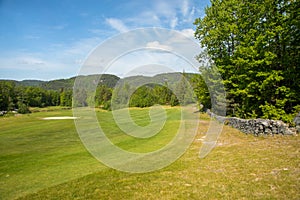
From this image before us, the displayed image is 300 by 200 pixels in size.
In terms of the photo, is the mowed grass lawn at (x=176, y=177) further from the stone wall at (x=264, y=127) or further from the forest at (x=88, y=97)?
the forest at (x=88, y=97)

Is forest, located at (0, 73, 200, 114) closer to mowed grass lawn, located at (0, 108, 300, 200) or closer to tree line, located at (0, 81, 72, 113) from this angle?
tree line, located at (0, 81, 72, 113)

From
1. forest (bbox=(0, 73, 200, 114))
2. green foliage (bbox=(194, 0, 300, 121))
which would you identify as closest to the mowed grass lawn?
forest (bbox=(0, 73, 200, 114))

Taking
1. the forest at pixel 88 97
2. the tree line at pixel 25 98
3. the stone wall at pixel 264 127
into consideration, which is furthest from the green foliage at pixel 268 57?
the tree line at pixel 25 98

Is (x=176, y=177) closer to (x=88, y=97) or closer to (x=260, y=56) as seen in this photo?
(x=88, y=97)

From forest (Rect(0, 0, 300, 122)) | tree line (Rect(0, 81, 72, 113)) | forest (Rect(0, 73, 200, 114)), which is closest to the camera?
forest (Rect(0, 0, 300, 122))

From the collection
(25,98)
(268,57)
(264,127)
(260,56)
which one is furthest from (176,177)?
(25,98)

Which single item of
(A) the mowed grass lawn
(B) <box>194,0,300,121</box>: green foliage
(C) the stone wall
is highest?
(B) <box>194,0,300,121</box>: green foliage

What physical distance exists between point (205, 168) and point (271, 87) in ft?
44.5

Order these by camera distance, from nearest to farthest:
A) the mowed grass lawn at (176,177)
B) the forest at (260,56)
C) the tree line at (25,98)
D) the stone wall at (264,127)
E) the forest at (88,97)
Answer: the mowed grass lawn at (176,177), the stone wall at (264,127), the forest at (260,56), the forest at (88,97), the tree line at (25,98)

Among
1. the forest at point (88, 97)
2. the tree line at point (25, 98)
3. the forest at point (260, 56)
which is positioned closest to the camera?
the forest at point (260, 56)

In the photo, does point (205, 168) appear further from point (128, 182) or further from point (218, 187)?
point (128, 182)

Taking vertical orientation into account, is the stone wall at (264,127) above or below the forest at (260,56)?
below

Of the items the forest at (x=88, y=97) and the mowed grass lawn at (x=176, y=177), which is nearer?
the mowed grass lawn at (x=176, y=177)

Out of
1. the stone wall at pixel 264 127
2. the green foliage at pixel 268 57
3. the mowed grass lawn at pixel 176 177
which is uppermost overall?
the green foliage at pixel 268 57
